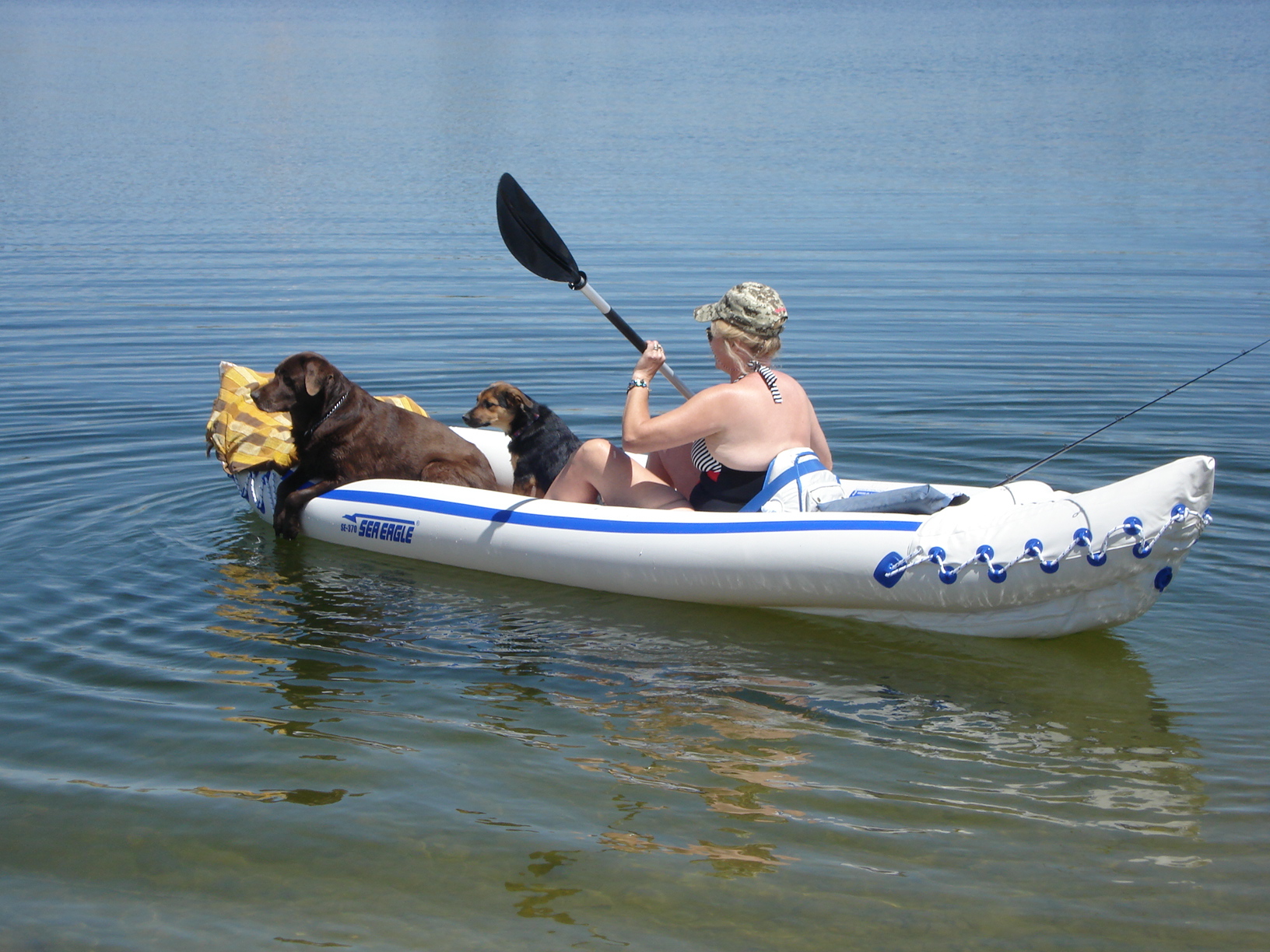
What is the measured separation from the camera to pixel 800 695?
4.75 meters

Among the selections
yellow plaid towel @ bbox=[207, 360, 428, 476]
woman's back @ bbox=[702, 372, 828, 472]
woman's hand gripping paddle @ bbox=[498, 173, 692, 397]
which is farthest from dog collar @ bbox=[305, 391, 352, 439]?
woman's back @ bbox=[702, 372, 828, 472]

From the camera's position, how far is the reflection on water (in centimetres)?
384

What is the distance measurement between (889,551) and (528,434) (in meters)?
2.22

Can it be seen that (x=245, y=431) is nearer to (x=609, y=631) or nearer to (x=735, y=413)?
(x=609, y=631)

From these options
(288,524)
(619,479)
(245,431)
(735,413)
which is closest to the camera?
(735,413)

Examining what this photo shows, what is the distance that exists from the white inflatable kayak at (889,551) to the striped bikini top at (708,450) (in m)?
0.25

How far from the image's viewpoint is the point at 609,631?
5438 millimetres

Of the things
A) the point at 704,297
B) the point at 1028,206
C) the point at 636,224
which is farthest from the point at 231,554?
the point at 1028,206

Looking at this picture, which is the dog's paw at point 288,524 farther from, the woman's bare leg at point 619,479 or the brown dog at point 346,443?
the woman's bare leg at point 619,479

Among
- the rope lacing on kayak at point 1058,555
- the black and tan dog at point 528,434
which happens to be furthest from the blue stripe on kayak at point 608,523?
the black and tan dog at point 528,434

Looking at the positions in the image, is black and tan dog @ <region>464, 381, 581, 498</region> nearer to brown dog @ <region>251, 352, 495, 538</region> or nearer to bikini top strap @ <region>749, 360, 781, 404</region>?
brown dog @ <region>251, 352, 495, 538</region>

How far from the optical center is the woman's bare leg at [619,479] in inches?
232

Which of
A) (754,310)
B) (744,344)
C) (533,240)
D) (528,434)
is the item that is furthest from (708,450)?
(533,240)

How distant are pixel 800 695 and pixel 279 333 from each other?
26.9 feet
